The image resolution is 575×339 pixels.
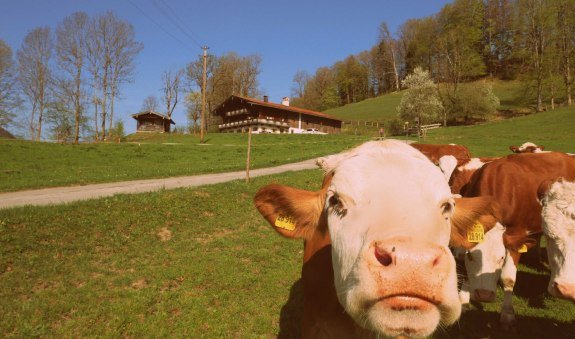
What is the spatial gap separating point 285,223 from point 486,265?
10.8 ft

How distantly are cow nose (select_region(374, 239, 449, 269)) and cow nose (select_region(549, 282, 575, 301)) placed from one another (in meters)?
3.28

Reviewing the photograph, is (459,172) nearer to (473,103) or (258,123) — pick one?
(473,103)

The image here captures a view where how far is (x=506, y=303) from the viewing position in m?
5.10

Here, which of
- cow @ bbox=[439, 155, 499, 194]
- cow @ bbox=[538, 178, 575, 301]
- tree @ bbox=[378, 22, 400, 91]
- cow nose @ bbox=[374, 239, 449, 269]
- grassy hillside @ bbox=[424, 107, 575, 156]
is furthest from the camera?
tree @ bbox=[378, 22, 400, 91]

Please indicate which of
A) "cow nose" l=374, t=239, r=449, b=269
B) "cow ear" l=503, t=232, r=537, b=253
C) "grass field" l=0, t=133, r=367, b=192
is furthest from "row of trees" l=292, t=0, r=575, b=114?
"cow nose" l=374, t=239, r=449, b=269

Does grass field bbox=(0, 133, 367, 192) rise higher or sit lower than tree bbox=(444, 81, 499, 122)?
lower

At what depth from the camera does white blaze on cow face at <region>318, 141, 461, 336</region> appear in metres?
1.76

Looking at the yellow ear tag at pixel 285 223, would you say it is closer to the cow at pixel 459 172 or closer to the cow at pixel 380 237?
the cow at pixel 380 237

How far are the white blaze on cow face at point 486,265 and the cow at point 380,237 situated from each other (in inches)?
84.3

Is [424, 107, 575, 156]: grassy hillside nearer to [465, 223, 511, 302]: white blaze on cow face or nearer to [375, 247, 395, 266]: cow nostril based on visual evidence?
[465, 223, 511, 302]: white blaze on cow face

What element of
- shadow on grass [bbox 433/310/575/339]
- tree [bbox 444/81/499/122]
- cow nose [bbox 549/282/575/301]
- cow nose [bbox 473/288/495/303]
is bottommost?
shadow on grass [bbox 433/310/575/339]

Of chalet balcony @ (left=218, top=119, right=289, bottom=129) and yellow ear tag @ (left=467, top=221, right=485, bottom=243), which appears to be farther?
chalet balcony @ (left=218, top=119, right=289, bottom=129)

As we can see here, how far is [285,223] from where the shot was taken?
2.95 metres

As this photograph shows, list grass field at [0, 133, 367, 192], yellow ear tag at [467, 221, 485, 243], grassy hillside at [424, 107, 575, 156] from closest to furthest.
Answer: yellow ear tag at [467, 221, 485, 243] < grass field at [0, 133, 367, 192] < grassy hillside at [424, 107, 575, 156]
